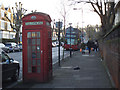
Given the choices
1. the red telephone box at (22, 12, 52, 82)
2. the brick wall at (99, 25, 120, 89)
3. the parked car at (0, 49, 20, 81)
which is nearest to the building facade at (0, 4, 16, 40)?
the parked car at (0, 49, 20, 81)

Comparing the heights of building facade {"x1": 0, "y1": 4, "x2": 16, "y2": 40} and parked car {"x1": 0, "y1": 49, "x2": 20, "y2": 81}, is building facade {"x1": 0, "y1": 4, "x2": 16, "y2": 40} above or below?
above

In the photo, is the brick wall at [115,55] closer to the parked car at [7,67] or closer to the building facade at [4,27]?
the parked car at [7,67]

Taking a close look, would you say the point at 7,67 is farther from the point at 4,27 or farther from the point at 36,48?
the point at 4,27

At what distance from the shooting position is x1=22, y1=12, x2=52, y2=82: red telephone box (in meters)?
8.88

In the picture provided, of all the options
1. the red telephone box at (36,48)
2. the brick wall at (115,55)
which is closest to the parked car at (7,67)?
the red telephone box at (36,48)

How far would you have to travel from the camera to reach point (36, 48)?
9016 millimetres

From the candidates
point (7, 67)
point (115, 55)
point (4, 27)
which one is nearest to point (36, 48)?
point (7, 67)

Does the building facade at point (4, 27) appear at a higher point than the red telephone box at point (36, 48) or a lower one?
higher

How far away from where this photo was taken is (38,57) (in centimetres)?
898

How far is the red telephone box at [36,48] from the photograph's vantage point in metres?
8.88

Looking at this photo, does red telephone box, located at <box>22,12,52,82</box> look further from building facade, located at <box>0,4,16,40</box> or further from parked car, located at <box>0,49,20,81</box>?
building facade, located at <box>0,4,16,40</box>

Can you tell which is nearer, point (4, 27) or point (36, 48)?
point (36, 48)

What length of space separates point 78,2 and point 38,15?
16.6 metres

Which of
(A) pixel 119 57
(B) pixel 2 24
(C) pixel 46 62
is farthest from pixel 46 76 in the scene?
(B) pixel 2 24
